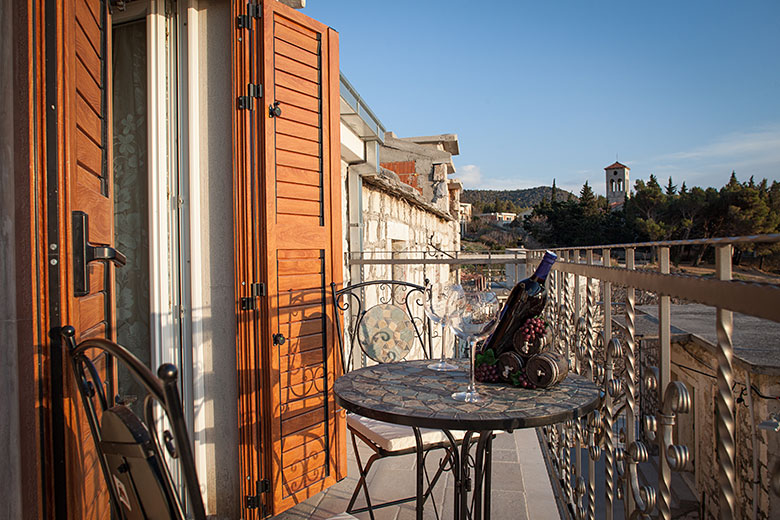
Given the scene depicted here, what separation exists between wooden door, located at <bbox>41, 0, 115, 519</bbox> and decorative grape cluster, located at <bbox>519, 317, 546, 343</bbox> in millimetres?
1176

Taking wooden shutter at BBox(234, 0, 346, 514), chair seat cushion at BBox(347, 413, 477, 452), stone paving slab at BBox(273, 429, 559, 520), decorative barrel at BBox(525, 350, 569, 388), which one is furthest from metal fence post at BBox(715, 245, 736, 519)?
wooden shutter at BBox(234, 0, 346, 514)

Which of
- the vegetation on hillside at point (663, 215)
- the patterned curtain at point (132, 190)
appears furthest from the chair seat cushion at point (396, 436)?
the vegetation on hillside at point (663, 215)

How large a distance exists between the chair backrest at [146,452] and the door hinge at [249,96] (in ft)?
5.56

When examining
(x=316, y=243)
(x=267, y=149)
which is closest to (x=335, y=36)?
(x=267, y=149)

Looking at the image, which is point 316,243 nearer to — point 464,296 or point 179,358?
point 179,358

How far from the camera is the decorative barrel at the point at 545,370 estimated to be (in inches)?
55.9

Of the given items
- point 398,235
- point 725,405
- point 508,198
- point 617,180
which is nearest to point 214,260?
point 725,405

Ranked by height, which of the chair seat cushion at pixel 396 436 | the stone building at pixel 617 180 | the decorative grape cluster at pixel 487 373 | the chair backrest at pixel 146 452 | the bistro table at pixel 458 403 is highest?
the stone building at pixel 617 180

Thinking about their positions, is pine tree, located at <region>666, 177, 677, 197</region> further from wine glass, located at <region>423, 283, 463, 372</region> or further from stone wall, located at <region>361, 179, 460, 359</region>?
wine glass, located at <region>423, 283, 463, 372</region>

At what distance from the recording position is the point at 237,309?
2299mm

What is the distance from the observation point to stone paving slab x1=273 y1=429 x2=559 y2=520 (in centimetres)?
235

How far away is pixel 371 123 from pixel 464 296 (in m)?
2.84

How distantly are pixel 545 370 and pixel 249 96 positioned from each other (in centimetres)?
180

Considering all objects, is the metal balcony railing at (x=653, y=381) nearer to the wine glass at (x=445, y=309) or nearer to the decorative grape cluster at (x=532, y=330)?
the decorative grape cluster at (x=532, y=330)
